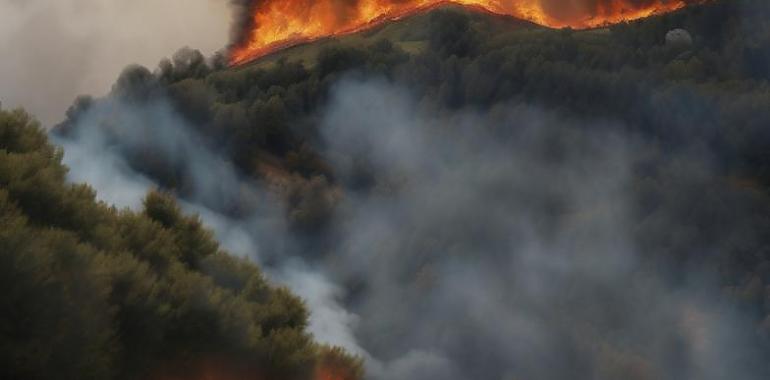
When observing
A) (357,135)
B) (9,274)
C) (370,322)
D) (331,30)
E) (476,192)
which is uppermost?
(331,30)

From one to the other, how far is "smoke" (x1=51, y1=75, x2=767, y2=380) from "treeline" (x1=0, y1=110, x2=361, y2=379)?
19.9 m

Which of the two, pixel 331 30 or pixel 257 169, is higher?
pixel 331 30

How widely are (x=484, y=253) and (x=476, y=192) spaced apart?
450cm

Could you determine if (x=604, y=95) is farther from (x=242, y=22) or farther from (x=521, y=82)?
(x=242, y=22)

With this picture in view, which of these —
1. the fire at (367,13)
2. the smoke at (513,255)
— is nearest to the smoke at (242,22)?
the fire at (367,13)

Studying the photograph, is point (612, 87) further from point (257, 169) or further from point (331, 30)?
point (331, 30)

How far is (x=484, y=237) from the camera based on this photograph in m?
46.2

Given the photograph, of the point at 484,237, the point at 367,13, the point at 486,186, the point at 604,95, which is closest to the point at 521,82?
the point at 604,95

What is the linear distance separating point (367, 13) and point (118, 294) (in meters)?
75.6

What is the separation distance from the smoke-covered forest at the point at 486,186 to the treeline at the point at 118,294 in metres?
12.4

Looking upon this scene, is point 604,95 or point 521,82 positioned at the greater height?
point 521,82

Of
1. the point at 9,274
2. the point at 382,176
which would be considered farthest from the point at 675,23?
the point at 9,274

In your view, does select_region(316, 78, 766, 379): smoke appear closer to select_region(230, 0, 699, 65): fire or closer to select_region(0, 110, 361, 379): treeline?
select_region(0, 110, 361, 379): treeline

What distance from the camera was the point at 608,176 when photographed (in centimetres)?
5000
